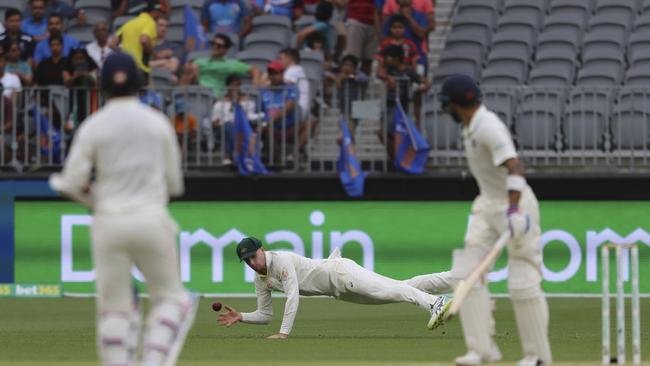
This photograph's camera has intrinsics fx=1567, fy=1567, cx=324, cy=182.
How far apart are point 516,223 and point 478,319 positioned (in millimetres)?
712

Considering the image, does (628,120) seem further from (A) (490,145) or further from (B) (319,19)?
(A) (490,145)

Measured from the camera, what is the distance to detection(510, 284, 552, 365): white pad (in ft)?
33.6

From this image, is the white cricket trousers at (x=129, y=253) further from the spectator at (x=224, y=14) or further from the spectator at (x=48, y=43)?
the spectator at (x=224, y=14)

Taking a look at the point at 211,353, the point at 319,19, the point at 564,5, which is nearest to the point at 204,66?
the point at 319,19

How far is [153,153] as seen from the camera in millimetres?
8844

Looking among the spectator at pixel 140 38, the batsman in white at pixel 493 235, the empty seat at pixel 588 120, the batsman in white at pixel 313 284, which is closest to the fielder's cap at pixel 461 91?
the batsman in white at pixel 493 235

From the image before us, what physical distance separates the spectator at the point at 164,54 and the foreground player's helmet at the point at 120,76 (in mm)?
12747

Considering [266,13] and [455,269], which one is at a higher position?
[266,13]

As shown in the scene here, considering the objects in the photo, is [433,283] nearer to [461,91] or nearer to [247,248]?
[247,248]

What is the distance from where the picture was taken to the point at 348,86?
818 inches

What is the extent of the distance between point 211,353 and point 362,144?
841 cm

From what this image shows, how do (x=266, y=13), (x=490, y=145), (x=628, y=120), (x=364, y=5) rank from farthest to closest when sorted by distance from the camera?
(x=266, y=13)
(x=364, y=5)
(x=628, y=120)
(x=490, y=145)

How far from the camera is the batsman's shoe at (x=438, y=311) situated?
13836mm

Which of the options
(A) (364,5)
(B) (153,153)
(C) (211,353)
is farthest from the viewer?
(A) (364,5)
